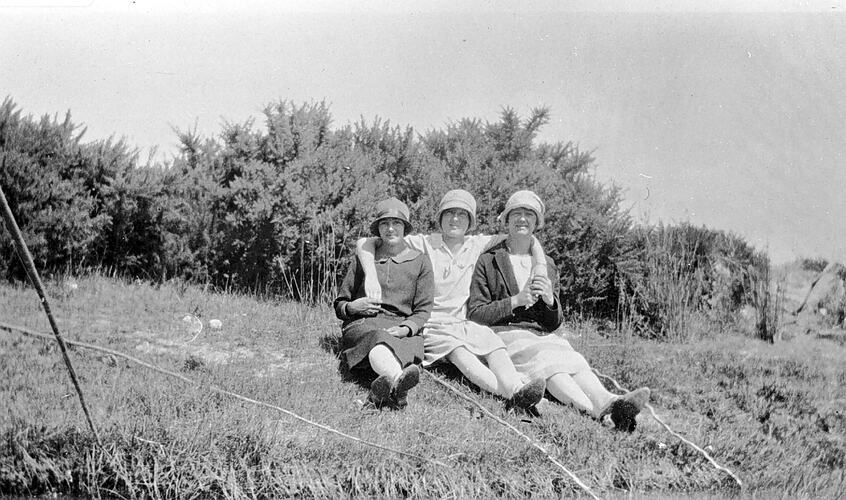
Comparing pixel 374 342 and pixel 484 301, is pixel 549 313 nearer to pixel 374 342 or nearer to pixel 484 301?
pixel 484 301

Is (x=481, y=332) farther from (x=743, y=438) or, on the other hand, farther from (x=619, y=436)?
(x=743, y=438)

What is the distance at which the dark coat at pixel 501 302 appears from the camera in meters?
5.19

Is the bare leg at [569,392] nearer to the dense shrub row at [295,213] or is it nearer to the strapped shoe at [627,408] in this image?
the strapped shoe at [627,408]

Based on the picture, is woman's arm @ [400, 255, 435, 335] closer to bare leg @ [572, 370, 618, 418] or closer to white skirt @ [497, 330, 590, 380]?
white skirt @ [497, 330, 590, 380]

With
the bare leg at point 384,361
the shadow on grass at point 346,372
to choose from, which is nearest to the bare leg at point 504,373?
the bare leg at point 384,361

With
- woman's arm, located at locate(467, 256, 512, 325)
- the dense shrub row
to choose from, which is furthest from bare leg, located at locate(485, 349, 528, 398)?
the dense shrub row

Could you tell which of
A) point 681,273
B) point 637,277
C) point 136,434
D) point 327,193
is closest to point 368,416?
point 136,434

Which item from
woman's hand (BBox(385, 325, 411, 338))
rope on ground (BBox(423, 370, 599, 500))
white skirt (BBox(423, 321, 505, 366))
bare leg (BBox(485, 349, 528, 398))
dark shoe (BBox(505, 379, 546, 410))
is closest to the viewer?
rope on ground (BBox(423, 370, 599, 500))

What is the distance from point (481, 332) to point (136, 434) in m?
2.51

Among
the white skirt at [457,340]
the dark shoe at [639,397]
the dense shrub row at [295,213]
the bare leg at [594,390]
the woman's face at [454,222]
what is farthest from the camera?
the dense shrub row at [295,213]

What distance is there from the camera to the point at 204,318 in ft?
20.9

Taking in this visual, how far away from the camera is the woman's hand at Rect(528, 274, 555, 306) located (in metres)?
4.98

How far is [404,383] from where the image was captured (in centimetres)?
442

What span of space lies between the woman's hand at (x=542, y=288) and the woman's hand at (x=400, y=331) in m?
Answer: 0.97
